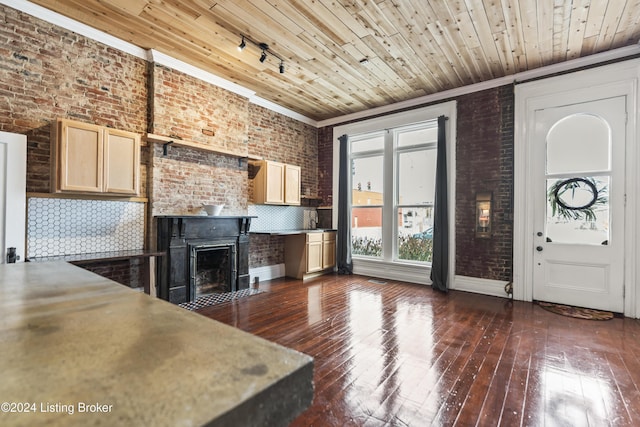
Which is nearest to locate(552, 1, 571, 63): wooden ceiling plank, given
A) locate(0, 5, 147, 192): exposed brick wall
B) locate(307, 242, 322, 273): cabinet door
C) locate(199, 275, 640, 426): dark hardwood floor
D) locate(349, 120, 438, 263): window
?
locate(349, 120, 438, 263): window

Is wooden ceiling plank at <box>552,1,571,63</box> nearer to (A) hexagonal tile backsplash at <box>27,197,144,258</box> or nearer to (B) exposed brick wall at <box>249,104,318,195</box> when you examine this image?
(B) exposed brick wall at <box>249,104,318,195</box>

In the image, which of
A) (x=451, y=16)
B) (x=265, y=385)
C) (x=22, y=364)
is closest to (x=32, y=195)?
(x=22, y=364)

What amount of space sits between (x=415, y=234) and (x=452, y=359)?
3371 mm

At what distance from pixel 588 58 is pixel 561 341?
373 cm

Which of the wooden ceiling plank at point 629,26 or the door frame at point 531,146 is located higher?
the wooden ceiling plank at point 629,26

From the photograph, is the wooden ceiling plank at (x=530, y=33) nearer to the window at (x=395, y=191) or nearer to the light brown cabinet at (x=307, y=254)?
the window at (x=395, y=191)

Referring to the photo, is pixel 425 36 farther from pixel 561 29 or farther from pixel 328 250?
pixel 328 250

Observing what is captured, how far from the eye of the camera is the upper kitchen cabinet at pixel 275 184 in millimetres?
5660

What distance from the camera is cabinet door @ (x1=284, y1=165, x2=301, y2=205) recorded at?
599cm

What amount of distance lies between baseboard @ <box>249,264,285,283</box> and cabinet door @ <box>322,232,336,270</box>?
888mm

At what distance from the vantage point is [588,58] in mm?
4184

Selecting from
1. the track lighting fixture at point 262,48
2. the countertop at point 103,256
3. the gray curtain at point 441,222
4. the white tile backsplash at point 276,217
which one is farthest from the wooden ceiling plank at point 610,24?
the countertop at point 103,256

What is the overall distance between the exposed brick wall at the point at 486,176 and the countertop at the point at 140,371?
5076 mm

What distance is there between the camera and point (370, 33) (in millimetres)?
3742
